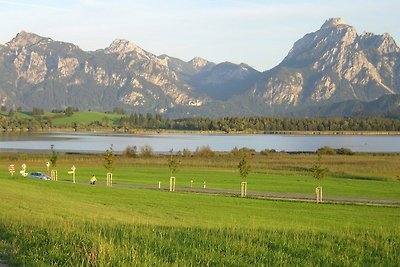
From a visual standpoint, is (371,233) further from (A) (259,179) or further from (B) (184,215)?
(A) (259,179)

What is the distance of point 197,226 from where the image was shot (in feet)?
68.0

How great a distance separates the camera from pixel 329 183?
213ft

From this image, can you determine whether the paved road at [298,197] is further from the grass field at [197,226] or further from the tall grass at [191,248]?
the tall grass at [191,248]

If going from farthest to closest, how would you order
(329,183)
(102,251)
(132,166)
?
(132,166) < (329,183) < (102,251)

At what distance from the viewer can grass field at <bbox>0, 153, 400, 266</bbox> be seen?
12406mm

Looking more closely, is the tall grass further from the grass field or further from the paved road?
the paved road

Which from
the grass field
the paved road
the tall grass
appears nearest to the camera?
the tall grass

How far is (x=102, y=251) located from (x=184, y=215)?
18568 mm

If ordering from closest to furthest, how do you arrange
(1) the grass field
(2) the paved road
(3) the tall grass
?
1. (3) the tall grass
2. (1) the grass field
3. (2) the paved road

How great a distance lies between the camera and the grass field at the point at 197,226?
12.4 metres

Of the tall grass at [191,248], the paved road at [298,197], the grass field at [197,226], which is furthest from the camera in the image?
the paved road at [298,197]

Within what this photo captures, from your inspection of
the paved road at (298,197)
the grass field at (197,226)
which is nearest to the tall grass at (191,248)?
the grass field at (197,226)

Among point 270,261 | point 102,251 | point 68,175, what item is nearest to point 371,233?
point 270,261

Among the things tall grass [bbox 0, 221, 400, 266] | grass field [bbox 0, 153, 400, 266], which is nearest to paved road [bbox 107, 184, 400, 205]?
grass field [bbox 0, 153, 400, 266]
